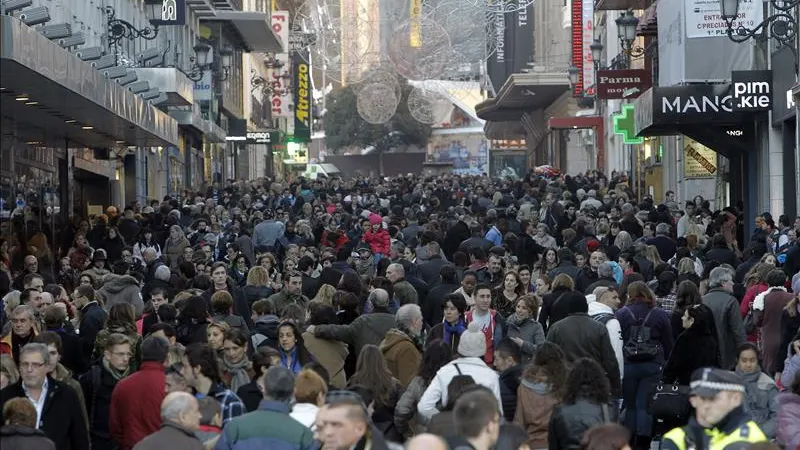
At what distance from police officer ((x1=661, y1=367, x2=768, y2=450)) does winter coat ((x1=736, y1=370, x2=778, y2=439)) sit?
357 centimetres

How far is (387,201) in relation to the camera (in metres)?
41.9

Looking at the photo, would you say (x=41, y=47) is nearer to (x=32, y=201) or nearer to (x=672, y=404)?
(x=672, y=404)

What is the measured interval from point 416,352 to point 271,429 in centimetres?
423

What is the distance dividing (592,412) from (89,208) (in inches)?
1227

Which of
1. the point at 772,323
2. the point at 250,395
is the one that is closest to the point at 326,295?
the point at 772,323

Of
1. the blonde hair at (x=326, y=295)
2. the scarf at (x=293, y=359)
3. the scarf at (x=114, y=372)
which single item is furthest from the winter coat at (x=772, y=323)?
the scarf at (x=114, y=372)

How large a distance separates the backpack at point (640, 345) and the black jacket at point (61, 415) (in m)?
5.08

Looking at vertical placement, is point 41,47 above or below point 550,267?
above

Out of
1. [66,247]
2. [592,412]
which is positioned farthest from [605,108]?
[592,412]

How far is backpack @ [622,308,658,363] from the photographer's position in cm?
1426

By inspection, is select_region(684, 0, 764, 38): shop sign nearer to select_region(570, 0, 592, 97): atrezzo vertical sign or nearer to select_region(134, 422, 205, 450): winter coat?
select_region(134, 422, 205, 450): winter coat

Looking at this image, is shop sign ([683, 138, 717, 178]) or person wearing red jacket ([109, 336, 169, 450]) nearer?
person wearing red jacket ([109, 336, 169, 450])

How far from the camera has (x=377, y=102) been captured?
54.8 meters

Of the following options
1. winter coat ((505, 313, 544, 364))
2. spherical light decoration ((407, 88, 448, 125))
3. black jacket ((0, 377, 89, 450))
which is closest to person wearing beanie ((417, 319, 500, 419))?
black jacket ((0, 377, 89, 450))
